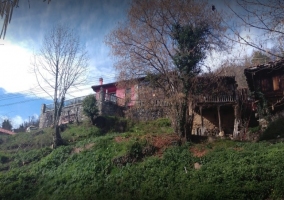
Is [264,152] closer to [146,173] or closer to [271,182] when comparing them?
[271,182]

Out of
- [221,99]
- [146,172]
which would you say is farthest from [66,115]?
[146,172]

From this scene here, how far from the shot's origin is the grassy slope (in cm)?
1020

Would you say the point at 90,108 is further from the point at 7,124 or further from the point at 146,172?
the point at 7,124

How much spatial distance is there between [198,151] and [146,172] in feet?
9.81

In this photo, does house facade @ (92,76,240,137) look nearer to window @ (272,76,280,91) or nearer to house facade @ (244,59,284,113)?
house facade @ (244,59,284,113)

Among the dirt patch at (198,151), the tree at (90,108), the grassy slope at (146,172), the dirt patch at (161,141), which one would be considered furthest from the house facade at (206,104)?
the dirt patch at (198,151)

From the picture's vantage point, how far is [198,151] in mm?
14352

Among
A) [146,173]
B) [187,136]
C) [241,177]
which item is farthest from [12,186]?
[241,177]

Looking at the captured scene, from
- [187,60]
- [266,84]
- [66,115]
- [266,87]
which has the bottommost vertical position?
[66,115]

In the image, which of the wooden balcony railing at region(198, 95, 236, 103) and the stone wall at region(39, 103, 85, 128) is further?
the stone wall at region(39, 103, 85, 128)

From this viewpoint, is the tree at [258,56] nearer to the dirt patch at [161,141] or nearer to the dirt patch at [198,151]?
the dirt patch at [198,151]

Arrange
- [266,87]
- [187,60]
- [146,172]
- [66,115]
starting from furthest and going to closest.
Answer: [66,115]
[266,87]
[187,60]
[146,172]

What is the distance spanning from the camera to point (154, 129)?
21984 millimetres

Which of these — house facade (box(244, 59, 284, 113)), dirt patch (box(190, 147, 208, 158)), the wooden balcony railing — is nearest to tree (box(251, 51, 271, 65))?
dirt patch (box(190, 147, 208, 158))
